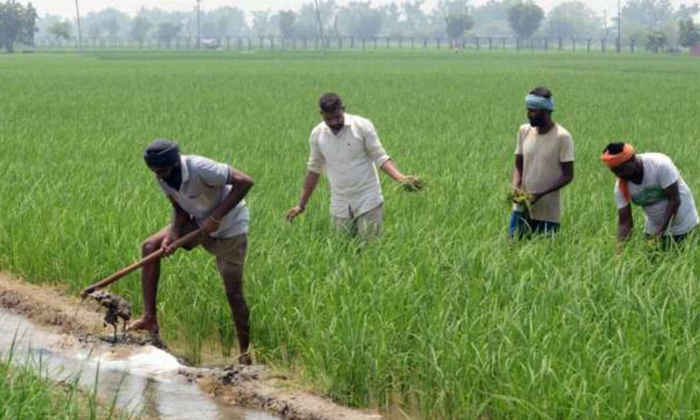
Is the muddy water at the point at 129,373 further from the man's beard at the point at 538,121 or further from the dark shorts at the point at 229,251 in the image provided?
the man's beard at the point at 538,121

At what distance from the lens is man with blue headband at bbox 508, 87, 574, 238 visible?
741 centimetres

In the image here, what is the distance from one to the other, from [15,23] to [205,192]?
110852 millimetres

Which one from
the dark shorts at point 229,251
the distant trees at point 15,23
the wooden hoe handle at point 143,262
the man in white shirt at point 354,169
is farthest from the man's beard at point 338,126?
the distant trees at point 15,23

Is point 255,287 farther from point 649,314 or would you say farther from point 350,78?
point 350,78

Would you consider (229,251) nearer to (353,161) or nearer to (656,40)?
(353,161)

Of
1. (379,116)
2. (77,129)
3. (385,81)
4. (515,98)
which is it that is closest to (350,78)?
(385,81)

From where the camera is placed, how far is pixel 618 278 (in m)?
6.43

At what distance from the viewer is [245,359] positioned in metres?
6.35

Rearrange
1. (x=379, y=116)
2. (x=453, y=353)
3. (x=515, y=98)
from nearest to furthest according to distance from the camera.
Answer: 1. (x=453, y=353)
2. (x=379, y=116)
3. (x=515, y=98)

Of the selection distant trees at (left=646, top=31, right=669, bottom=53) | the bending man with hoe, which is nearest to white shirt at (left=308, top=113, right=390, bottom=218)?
the bending man with hoe

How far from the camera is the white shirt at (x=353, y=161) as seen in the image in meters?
7.52

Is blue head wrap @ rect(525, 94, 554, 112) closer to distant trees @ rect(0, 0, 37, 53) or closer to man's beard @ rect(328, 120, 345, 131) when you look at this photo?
man's beard @ rect(328, 120, 345, 131)

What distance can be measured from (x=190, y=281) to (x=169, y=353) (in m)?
0.72

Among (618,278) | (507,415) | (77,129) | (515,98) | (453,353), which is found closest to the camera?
(507,415)
